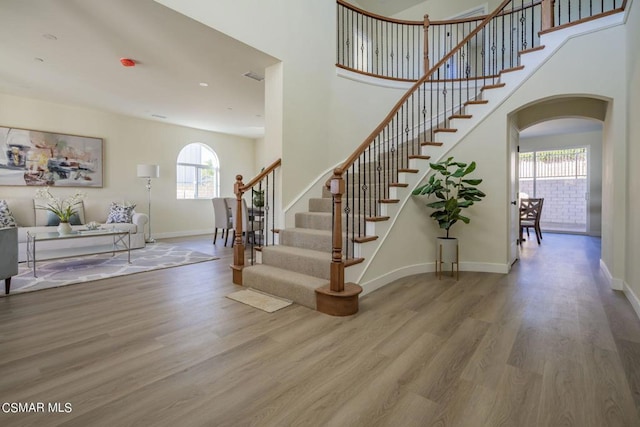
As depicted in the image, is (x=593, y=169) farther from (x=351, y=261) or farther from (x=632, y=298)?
(x=351, y=261)

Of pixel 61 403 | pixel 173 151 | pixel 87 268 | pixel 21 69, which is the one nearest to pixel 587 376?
pixel 61 403

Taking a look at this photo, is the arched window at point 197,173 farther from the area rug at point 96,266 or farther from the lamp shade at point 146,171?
the area rug at point 96,266

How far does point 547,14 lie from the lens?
386 cm

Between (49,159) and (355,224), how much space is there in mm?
6071

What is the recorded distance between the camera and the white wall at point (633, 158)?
2697 millimetres

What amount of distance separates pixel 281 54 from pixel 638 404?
167 inches

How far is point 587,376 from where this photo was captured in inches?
67.5

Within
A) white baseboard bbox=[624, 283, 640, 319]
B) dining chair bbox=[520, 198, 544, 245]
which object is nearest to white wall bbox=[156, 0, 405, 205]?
white baseboard bbox=[624, 283, 640, 319]

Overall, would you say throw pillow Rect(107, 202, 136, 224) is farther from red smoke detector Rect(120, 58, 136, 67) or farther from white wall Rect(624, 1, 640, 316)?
white wall Rect(624, 1, 640, 316)

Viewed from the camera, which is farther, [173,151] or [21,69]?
[173,151]

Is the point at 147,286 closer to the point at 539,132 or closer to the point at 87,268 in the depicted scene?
A: the point at 87,268

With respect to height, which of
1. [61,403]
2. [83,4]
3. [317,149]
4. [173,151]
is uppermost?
[83,4]

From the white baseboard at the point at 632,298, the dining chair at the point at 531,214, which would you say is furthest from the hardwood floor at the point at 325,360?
the dining chair at the point at 531,214

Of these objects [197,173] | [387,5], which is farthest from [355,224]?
[387,5]
